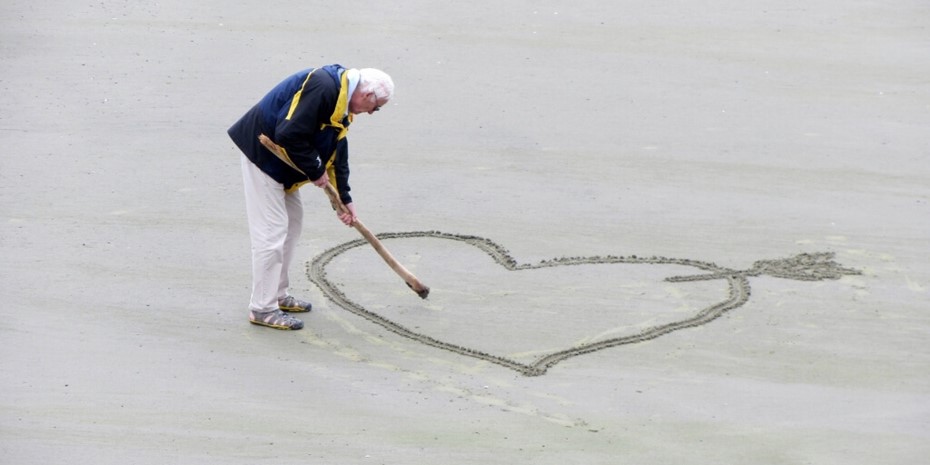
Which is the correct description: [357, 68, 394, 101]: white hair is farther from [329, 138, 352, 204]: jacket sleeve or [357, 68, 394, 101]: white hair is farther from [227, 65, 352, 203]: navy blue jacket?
[329, 138, 352, 204]: jacket sleeve

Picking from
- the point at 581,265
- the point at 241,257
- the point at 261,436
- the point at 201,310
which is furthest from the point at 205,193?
the point at 261,436

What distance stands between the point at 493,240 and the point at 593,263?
0.72m

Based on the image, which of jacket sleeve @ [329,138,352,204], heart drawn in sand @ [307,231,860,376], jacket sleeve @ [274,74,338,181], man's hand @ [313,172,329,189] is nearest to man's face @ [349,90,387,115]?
jacket sleeve @ [274,74,338,181]

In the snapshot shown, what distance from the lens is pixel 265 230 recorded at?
7.93 metres

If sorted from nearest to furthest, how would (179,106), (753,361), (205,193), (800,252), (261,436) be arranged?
(261,436) < (753,361) < (800,252) < (205,193) < (179,106)

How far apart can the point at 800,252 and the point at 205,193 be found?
13.5ft

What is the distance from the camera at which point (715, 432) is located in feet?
22.4

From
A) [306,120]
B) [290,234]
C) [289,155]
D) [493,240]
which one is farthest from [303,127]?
[493,240]

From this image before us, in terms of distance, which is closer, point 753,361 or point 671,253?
point 753,361

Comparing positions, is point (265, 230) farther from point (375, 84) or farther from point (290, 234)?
point (375, 84)

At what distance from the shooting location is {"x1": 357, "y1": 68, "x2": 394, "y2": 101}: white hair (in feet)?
24.7

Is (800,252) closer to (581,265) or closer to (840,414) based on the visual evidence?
(581,265)

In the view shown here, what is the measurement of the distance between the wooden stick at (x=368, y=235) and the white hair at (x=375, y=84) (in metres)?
0.60

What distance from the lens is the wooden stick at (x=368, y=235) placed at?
7738 mm
